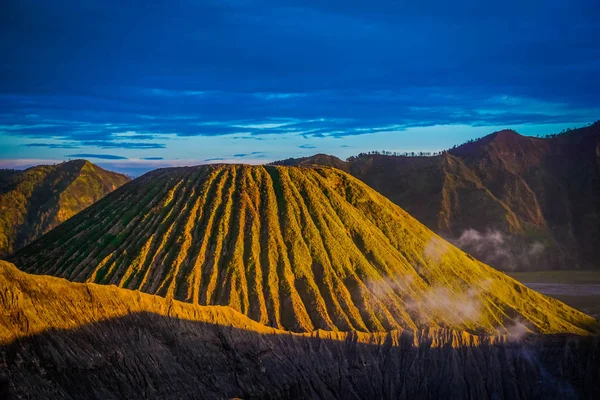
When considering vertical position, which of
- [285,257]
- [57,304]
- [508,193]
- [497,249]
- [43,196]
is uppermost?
[508,193]

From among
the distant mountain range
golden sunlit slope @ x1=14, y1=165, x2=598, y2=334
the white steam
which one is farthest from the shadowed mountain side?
the distant mountain range

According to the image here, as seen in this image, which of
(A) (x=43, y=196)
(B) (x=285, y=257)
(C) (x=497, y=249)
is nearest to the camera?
(B) (x=285, y=257)

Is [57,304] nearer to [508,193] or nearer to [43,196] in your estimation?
[508,193]

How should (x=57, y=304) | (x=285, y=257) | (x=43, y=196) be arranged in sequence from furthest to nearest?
1. (x=43, y=196)
2. (x=285, y=257)
3. (x=57, y=304)

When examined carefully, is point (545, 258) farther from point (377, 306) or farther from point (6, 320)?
point (6, 320)

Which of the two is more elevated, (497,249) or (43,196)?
(43,196)

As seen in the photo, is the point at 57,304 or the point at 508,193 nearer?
the point at 57,304

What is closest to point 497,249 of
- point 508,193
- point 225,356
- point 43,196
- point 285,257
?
point 508,193

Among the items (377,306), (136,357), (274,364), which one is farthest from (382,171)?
(136,357)
